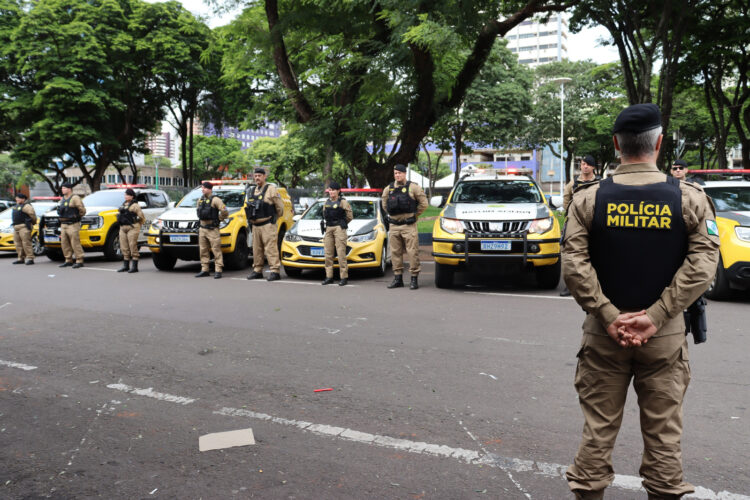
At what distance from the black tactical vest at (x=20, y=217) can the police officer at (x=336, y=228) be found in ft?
27.7

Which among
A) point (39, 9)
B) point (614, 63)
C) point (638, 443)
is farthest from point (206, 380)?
point (39, 9)

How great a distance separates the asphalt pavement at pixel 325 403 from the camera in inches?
128

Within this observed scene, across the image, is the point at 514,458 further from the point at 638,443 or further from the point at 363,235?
the point at 363,235

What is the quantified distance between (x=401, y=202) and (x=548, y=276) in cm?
252

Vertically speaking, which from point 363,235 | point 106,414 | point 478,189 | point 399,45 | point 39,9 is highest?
point 39,9

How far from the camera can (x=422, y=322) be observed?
723 centimetres

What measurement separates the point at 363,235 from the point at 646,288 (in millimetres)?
8750

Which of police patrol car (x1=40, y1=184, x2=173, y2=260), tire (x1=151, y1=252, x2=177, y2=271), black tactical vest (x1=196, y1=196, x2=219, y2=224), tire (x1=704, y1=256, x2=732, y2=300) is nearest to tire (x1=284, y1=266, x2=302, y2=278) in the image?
black tactical vest (x1=196, y1=196, x2=219, y2=224)

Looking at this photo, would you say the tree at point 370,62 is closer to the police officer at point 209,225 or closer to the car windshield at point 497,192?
the car windshield at point 497,192

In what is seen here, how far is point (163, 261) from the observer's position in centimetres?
1296

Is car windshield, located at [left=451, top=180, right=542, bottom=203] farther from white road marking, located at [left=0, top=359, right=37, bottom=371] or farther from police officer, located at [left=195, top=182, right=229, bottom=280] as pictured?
white road marking, located at [left=0, top=359, right=37, bottom=371]

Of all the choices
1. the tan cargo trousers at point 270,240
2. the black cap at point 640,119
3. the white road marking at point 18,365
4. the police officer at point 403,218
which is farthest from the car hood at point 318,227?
the black cap at point 640,119

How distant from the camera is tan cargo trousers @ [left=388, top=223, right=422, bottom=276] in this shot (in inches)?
395

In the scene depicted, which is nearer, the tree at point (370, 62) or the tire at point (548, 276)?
the tire at point (548, 276)
